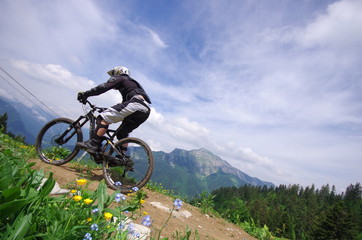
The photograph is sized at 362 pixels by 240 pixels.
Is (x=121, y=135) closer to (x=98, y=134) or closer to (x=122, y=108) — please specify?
(x=98, y=134)

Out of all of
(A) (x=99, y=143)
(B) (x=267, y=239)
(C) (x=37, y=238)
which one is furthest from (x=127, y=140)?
(B) (x=267, y=239)

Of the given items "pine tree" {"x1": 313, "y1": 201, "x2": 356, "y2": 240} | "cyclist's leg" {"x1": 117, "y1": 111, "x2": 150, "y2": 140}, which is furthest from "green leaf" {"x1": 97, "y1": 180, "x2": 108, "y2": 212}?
"pine tree" {"x1": 313, "y1": 201, "x2": 356, "y2": 240}

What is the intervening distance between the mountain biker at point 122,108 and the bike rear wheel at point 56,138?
839 mm

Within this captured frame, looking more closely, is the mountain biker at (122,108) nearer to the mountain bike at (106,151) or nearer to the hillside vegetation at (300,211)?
the mountain bike at (106,151)

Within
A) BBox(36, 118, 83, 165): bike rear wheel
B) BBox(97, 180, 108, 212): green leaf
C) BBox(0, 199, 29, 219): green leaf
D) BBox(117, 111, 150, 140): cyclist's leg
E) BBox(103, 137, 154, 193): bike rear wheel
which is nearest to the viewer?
BBox(0, 199, 29, 219): green leaf

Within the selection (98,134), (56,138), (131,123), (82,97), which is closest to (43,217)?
(98,134)

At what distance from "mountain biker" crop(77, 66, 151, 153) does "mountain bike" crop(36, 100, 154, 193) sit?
0.23 meters

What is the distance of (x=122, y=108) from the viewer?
207 inches

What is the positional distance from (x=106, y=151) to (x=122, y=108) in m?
1.24

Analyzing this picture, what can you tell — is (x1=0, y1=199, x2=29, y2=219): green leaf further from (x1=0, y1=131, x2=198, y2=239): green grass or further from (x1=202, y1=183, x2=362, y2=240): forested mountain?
(x1=202, y1=183, x2=362, y2=240): forested mountain

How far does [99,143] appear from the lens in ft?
18.0

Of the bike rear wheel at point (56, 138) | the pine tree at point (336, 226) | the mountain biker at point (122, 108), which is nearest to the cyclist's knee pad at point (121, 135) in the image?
the mountain biker at point (122, 108)

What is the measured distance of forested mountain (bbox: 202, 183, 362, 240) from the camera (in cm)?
2461

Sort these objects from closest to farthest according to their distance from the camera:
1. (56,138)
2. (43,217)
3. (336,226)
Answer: (43,217), (56,138), (336,226)
